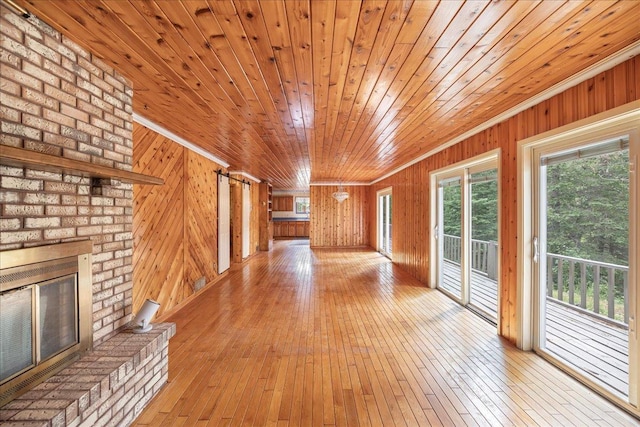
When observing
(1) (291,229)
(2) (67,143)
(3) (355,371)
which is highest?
(2) (67,143)

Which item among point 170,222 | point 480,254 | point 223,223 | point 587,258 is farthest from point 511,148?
point 223,223

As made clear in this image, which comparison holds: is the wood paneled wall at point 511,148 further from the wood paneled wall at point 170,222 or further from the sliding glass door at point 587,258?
the wood paneled wall at point 170,222

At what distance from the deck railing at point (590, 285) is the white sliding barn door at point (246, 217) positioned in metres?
6.28

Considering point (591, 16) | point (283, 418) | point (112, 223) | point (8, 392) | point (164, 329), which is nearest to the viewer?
point (8, 392)

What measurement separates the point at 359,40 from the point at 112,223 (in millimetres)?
2070

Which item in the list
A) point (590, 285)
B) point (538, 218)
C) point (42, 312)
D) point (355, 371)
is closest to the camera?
point (42, 312)

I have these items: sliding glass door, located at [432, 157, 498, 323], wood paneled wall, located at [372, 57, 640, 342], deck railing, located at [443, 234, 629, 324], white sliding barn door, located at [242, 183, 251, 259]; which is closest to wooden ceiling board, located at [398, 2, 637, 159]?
wood paneled wall, located at [372, 57, 640, 342]

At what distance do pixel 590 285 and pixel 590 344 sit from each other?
2.18ft

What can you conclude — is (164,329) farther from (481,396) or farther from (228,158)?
(228,158)

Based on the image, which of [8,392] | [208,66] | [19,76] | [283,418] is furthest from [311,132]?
[8,392]

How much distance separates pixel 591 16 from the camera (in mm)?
1437

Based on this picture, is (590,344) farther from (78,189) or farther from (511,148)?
(78,189)

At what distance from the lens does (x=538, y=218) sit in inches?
104

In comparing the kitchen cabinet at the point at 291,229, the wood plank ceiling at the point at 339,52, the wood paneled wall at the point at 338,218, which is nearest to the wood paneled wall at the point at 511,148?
the wood plank ceiling at the point at 339,52
